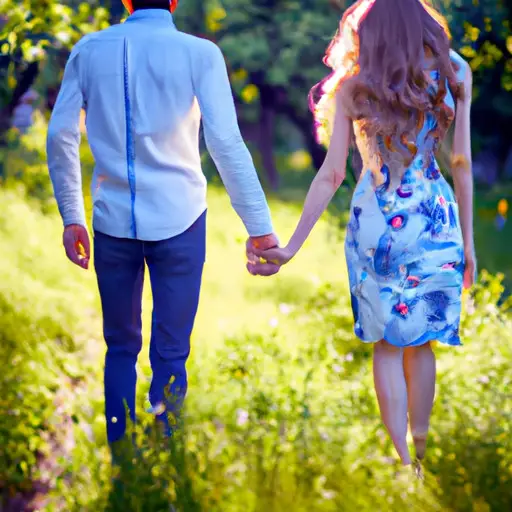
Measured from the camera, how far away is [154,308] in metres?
4.14

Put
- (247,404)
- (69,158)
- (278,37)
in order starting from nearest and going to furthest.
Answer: (69,158), (247,404), (278,37)

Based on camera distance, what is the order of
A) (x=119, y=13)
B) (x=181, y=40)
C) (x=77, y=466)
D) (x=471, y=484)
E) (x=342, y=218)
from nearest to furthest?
(x=471, y=484) < (x=181, y=40) < (x=77, y=466) < (x=119, y=13) < (x=342, y=218)

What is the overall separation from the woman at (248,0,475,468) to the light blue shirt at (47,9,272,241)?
1.53 ft

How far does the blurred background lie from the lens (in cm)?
362

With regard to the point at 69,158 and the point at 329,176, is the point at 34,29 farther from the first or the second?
the point at 329,176

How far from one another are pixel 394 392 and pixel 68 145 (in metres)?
1.70

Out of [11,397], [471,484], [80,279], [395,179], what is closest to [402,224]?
[395,179]

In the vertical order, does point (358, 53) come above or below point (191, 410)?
above

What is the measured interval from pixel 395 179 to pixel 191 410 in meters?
1.26

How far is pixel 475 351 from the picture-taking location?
566 centimetres

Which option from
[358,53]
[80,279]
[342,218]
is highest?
[358,53]

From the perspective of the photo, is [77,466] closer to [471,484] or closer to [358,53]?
→ [471,484]

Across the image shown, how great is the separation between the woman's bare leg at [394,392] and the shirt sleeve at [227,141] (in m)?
0.72

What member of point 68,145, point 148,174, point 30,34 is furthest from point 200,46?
point 30,34
